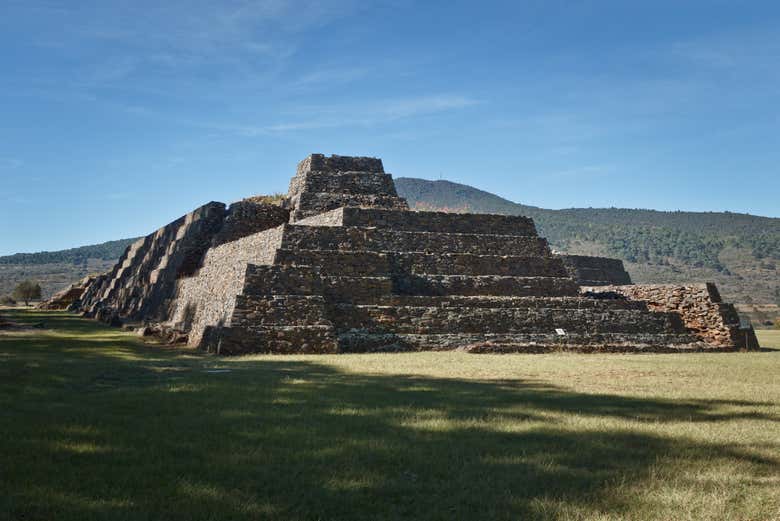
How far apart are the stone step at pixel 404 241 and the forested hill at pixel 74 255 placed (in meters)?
105

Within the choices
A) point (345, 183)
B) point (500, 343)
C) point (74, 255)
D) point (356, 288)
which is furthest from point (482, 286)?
point (74, 255)

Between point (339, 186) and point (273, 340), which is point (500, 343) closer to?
point (273, 340)

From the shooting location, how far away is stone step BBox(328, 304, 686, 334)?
17.3m

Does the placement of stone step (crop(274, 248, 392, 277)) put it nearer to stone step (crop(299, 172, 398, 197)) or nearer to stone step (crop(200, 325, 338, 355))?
stone step (crop(200, 325, 338, 355))

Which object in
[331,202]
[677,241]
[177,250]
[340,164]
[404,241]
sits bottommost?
[404,241]

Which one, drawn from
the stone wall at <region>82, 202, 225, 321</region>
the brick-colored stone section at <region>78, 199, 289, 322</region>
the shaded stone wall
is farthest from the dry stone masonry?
the shaded stone wall

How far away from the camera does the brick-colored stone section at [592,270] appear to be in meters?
36.1

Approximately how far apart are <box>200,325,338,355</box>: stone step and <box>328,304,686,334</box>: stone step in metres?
1.25

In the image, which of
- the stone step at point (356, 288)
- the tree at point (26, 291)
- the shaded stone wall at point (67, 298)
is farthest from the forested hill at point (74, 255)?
the stone step at point (356, 288)

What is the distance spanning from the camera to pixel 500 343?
1692cm

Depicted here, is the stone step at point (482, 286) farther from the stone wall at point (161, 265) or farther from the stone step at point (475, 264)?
the stone wall at point (161, 265)

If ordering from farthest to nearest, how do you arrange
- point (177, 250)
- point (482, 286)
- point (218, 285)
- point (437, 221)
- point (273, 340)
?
point (177, 250)
point (437, 221)
point (482, 286)
point (218, 285)
point (273, 340)

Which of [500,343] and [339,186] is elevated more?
[339,186]

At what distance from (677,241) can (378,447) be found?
316 ft
